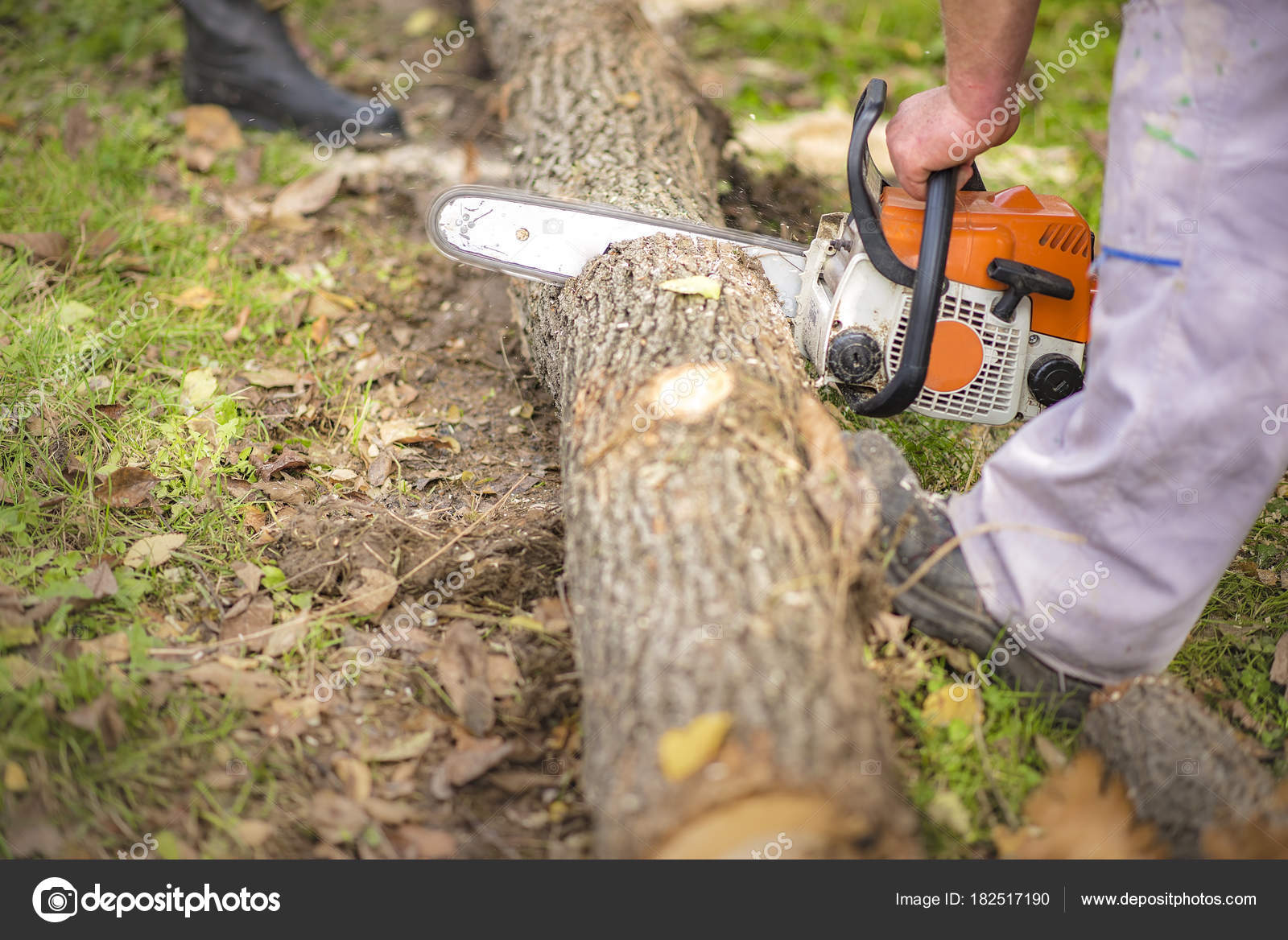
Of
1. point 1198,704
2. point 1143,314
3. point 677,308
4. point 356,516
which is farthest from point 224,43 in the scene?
point 1198,704

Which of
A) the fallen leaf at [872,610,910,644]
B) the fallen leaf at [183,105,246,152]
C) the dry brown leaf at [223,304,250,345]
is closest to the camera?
the fallen leaf at [872,610,910,644]

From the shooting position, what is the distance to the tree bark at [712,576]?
4.82ft

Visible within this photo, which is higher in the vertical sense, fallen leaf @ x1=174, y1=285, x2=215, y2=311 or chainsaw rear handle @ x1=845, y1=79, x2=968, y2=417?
chainsaw rear handle @ x1=845, y1=79, x2=968, y2=417

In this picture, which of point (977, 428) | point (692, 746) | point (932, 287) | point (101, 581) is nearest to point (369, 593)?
point (101, 581)

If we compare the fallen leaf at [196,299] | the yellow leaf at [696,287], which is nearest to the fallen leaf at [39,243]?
the fallen leaf at [196,299]

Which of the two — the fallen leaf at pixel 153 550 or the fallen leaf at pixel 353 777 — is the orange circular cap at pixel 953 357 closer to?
the fallen leaf at pixel 353 777

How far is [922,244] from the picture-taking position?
2.20 metres

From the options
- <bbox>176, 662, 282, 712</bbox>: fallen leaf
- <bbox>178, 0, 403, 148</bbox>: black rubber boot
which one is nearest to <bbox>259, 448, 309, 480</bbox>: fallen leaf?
<bbox>176, 662, 282, 712</bbox>: fallen leaf

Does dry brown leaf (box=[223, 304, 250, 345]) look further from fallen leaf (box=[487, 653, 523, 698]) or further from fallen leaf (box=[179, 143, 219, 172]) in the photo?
fallen leaf (box=[487, 653, 523, 698])

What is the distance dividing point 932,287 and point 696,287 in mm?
551

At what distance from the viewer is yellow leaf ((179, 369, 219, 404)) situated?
2816 mm

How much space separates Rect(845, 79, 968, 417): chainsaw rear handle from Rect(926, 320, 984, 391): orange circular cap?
4cm

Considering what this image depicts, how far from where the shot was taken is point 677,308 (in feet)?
7.39

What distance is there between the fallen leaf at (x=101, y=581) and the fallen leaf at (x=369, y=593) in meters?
0.51
